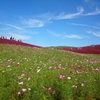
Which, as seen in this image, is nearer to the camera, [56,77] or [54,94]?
[54,94]

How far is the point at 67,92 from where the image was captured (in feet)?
21.8

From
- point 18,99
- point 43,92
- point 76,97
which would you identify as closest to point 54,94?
point 43,92

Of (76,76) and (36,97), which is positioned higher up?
(76,76)

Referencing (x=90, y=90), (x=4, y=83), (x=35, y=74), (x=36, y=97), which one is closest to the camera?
(x=36, y=97)

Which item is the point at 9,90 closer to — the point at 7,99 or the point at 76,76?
the point at 7,99

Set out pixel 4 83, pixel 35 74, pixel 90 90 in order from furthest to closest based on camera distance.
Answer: pixel 35 74 < pixel 4 83 < pixel 90 90

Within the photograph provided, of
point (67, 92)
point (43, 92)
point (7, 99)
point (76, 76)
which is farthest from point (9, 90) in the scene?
point (76, 76)

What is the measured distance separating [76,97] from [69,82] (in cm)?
86

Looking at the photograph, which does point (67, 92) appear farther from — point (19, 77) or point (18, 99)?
point (19, 77)

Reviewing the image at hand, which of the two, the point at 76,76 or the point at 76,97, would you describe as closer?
the point at 76,97

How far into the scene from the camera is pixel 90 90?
694 cm

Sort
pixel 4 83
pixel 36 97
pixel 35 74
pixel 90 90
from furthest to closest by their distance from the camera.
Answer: pixel 35 74, pixel 4 83, pixel 90 90, pixel 36 97

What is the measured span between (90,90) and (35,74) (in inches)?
116

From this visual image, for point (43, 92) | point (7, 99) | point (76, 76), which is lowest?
point (7, 99)
